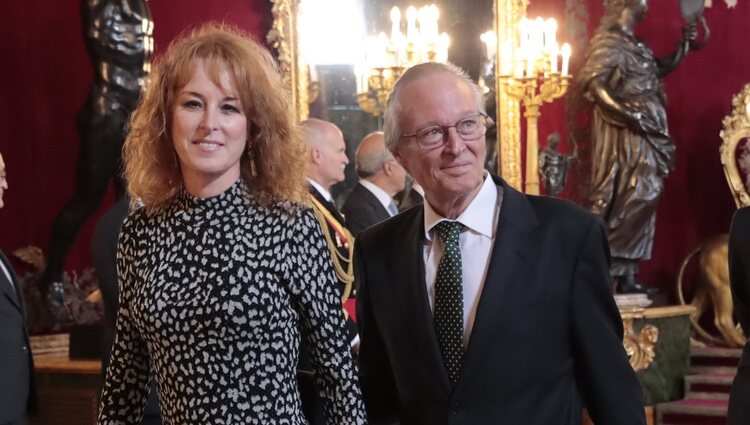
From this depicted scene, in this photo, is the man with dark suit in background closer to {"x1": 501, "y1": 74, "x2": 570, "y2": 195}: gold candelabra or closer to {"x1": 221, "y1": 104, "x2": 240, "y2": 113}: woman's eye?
{"x1": 221, "y1": 104, "x2": 240, "y2": 113}: woman's eye

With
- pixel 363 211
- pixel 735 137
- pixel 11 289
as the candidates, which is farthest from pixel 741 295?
pixel 735 137

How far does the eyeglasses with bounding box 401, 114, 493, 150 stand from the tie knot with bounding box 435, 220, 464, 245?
0.16 metres

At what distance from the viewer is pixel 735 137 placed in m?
8.30

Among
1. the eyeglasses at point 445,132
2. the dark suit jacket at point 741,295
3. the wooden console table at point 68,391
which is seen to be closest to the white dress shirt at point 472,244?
the eyeglasses at point 445,132

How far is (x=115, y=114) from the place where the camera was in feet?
23.8

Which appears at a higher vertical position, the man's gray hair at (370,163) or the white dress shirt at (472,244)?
the white dress shirt at (472,244)

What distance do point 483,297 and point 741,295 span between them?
65.6 inches

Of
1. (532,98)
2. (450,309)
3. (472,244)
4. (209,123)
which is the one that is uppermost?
(209,123)

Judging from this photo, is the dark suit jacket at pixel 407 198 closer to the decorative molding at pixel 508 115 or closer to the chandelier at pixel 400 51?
the chandelier at pixel 400 51

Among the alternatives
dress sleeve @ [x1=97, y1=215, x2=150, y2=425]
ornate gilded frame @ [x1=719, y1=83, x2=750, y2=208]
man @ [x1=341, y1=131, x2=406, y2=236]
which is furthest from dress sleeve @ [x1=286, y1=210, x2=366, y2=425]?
ornate gilded frame @ [x1=719, y1=83, x2=750, y2=208]

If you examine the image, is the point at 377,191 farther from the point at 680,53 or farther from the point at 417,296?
the point at 417,296

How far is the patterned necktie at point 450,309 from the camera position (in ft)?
8.39

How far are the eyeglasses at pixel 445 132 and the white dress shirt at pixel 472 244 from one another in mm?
126

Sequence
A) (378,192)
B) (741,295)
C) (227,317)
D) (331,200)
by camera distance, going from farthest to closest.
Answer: (378,192) < (331,200) < (741,295) < (227,317)
